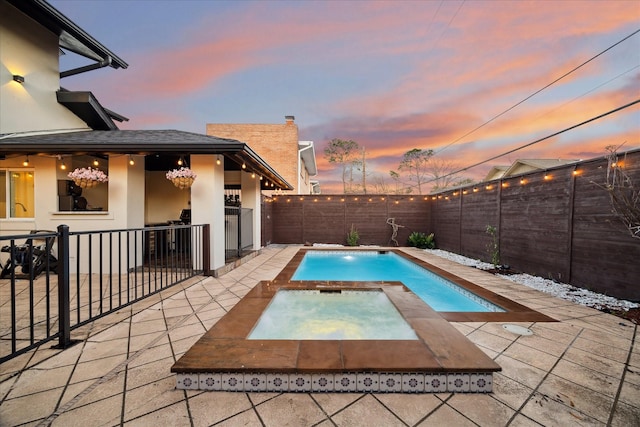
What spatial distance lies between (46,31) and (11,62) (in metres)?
1.30

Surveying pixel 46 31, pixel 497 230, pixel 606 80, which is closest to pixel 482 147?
pixel 606 80

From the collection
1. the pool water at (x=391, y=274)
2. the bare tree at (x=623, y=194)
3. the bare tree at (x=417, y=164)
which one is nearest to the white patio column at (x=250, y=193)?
the pool water at (x=391, y=274)

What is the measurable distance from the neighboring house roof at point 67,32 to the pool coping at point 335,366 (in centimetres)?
813

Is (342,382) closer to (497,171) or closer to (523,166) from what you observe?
(523,166)

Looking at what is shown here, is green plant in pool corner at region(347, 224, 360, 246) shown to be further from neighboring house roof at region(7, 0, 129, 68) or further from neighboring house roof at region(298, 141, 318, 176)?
neighboring house roof at region(7, 0, 129, 68)

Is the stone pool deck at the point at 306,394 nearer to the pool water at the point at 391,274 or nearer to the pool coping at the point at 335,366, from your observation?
the pool coping at the point at 335,366

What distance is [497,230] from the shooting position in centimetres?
642

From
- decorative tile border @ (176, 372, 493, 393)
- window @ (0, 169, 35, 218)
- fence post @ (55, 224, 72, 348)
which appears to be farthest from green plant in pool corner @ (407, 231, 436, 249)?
window @ (0, 169, 35, 218)

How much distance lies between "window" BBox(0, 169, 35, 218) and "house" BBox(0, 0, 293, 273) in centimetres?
1

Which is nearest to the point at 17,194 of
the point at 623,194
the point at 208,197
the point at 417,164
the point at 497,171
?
the point at 208,197

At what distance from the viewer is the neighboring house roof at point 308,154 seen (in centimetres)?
1467

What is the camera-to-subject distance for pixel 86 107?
6.63m

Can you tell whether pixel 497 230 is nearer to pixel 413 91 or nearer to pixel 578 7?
pixel 578 7

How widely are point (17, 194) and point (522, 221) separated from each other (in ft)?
36.3
